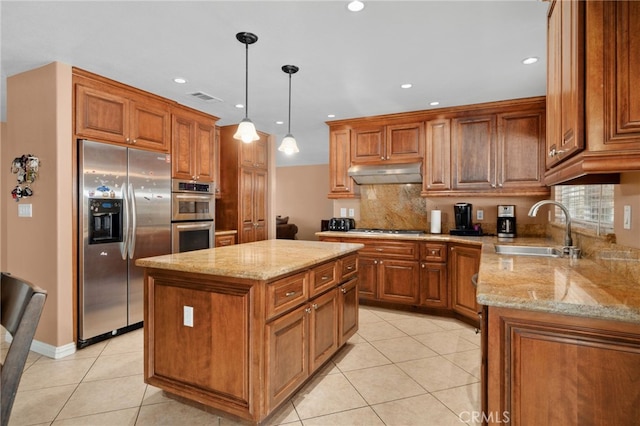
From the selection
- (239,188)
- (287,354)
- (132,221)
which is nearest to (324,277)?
(287,354)

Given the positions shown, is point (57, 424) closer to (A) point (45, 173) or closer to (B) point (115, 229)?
(B) point (115, 229)

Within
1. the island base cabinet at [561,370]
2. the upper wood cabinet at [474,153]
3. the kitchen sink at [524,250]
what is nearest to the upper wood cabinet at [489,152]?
the upper wood cabinet at [474,153]

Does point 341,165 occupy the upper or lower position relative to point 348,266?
upper

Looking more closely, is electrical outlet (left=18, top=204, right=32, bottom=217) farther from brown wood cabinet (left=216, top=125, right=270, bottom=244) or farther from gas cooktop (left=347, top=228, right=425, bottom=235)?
gas cooktop (left=347, top=228, right=425, bottom=235)

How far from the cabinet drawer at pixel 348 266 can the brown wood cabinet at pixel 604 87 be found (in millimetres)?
1673

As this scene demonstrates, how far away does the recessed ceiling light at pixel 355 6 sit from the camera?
6.71 feet

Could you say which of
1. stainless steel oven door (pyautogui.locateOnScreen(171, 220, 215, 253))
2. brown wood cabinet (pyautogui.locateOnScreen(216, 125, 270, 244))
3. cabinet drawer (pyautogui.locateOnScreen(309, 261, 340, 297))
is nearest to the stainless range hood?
brown wood cabinet (pyautogui.locateOnScreen(216, 125, 270, 244))

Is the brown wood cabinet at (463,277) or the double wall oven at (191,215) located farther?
the double wall oven at (191,215)

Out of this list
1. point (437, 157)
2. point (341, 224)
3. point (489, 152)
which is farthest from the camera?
point (341, 224)

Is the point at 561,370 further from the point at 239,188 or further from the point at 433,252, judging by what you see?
the point at 239,188

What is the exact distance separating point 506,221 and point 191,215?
362 cm

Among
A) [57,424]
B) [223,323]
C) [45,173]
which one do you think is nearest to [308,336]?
[223,323]

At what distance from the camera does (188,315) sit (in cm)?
197

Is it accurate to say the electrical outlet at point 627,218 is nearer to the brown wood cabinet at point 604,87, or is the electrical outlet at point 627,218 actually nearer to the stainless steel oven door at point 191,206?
the brown wood cabinet at point 604,87
